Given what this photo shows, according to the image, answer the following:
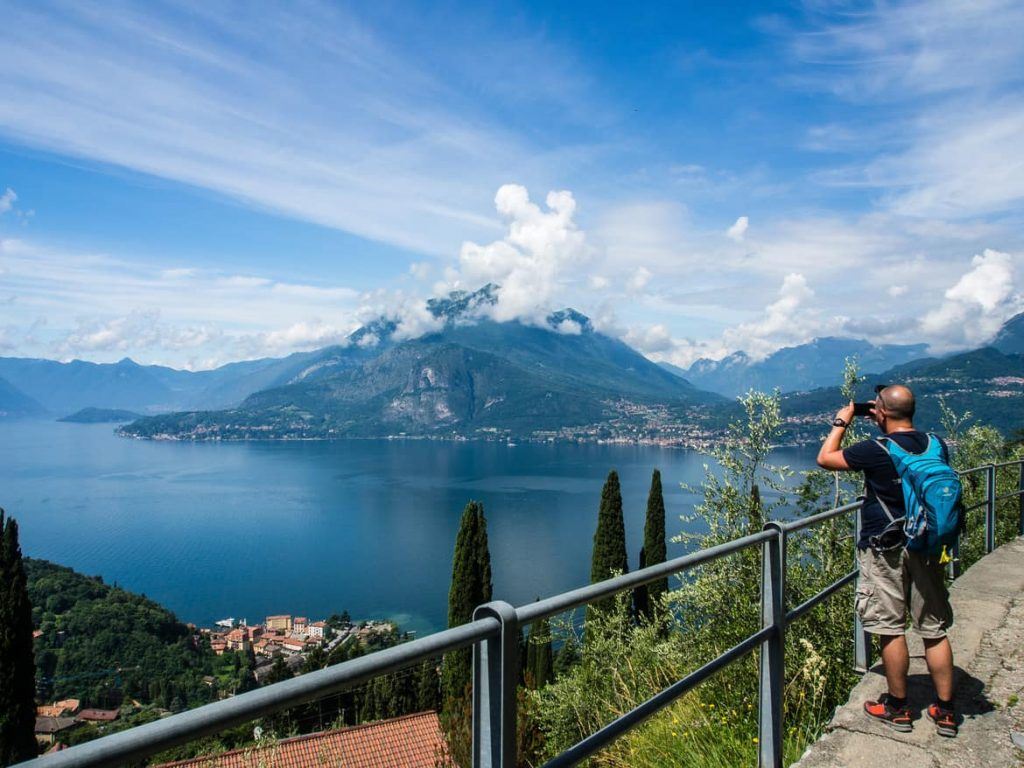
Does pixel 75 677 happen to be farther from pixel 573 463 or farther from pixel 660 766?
pixel 573 463

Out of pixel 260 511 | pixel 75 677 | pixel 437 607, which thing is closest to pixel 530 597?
A: pixel 437 607

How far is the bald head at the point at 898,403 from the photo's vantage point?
3754 mm

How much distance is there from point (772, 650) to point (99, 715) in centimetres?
3881

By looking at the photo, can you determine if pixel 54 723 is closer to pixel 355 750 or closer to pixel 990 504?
pixel 355 750

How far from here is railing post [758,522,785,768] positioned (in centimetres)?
335

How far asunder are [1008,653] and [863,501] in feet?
5.53

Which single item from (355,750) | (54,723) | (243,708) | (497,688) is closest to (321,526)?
(54,723)

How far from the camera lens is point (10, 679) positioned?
18.7 m

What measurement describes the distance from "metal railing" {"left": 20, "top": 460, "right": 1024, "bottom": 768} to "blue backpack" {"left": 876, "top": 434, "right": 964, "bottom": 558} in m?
0.70

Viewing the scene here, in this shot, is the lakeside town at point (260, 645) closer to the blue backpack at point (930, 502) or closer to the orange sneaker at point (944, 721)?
the orange sneaker at point (944, 721)

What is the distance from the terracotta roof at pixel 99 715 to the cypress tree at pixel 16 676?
14112 mm

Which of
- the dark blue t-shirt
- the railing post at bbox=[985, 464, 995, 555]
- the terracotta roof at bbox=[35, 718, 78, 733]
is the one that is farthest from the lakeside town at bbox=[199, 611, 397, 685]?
the dark blue t-shirt

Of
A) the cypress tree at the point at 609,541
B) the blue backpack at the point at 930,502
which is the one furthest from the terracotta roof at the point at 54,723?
the blue backpack at the point at 930,502

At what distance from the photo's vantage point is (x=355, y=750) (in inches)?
177
